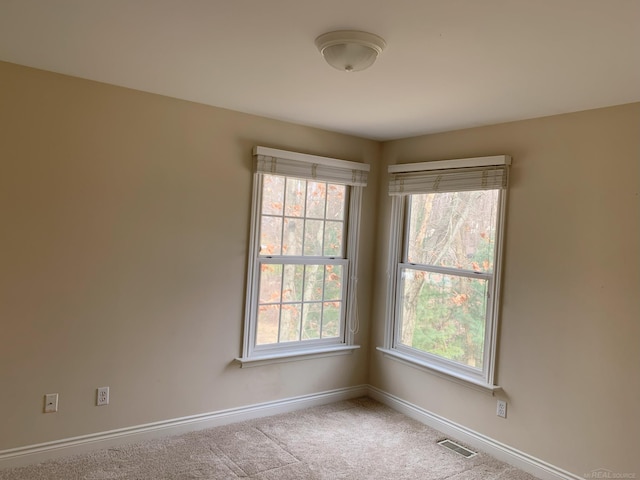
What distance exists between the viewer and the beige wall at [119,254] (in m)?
2.50

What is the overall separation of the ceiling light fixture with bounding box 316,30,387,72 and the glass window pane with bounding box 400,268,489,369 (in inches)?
74.2

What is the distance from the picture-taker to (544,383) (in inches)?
110

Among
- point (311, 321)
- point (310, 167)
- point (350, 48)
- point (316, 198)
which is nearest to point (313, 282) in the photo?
point (311, 321)

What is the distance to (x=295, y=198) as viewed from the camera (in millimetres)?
3562

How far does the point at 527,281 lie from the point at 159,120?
2.56m

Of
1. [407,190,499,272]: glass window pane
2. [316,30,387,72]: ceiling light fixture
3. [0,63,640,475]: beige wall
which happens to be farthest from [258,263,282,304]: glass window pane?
[316,30,387,72]: ceiling light fixture

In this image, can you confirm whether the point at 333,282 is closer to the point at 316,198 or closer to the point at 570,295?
the point at 316,198

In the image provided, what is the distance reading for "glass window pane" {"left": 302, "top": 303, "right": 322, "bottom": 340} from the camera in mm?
3676

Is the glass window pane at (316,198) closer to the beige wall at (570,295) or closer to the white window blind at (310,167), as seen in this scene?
the white window blind at (310,167)

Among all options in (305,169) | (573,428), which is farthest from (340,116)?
(573,428)

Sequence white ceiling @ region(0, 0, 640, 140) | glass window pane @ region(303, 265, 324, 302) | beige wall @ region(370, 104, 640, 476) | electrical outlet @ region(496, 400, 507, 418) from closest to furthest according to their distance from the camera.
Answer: white ceiling @ region(0, 0, 640, 140) → beige wall @ region(370, 104, 640, 476) → electrical outlet @ region(496, 400, 507, 418) → glass window pane @ region(303, 265, 324, 302)

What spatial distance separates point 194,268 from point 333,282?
1.23 m

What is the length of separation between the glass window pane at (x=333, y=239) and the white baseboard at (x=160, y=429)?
1.16 m

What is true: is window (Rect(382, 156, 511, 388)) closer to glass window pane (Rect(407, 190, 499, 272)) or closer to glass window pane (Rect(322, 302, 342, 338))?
glass window pane (Rect(407, 190, 499, 272))
